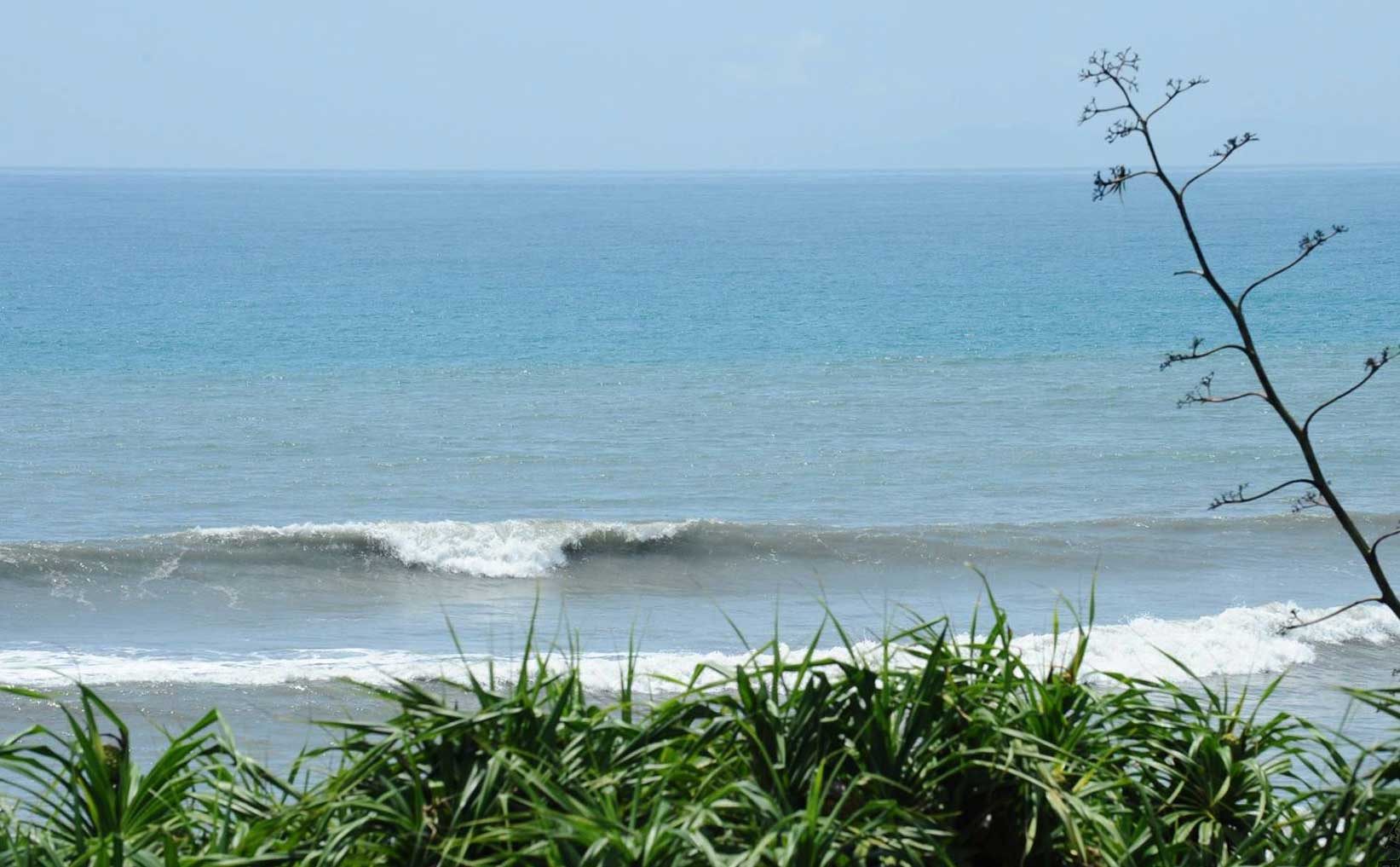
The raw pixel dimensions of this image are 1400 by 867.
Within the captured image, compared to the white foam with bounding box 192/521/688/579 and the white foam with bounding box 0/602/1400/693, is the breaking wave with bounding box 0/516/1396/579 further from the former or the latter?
the white foam with bounding box 0/602/1400/693

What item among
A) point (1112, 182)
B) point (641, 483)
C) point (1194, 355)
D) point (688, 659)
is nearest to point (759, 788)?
point (1194, 355)

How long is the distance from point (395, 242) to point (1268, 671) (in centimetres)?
7960

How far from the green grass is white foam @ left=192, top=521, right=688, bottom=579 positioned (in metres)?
15.7

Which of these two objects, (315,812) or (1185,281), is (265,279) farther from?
(315,812)

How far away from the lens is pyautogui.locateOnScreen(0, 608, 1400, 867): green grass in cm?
356

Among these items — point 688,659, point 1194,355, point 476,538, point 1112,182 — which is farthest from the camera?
point 476,538

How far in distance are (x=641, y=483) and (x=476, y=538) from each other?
15.2 feet

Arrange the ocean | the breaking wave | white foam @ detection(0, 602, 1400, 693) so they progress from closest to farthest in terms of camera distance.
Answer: white foam @ detection(0, 602, 1400, 693)
the ocean
the breaking wave

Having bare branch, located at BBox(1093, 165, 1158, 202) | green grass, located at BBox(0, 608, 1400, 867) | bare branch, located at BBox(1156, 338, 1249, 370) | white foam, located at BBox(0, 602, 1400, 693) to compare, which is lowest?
white foam, located at BBox(0, 602, 1400, 693)

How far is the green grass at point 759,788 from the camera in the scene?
356 centimetres

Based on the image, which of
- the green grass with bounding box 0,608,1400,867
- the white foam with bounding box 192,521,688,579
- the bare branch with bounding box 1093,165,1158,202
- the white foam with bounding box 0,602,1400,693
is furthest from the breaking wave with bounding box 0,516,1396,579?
the bare branch with bounding box 1093,165,1158,202

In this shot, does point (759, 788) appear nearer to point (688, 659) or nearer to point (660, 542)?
point (688, 659)

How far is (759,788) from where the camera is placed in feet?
12.3

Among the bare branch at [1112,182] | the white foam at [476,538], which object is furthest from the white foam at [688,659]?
the bare branch at [1112,182]
